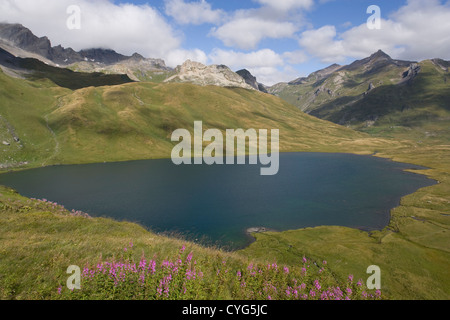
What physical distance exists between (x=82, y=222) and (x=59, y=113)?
206013 mm

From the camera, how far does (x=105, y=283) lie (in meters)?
10.8

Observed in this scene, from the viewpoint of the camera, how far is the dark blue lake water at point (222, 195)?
202ft

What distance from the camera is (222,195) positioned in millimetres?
87562

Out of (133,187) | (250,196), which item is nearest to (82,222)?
(250,196)

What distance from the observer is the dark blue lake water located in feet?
202

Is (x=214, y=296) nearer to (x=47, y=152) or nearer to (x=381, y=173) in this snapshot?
(x=381, y=173)

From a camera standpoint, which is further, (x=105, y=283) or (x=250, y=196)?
(x=250, y=196)

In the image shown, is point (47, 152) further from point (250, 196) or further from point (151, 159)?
point (250, 196)

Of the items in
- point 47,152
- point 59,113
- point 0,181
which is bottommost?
point 0,181
